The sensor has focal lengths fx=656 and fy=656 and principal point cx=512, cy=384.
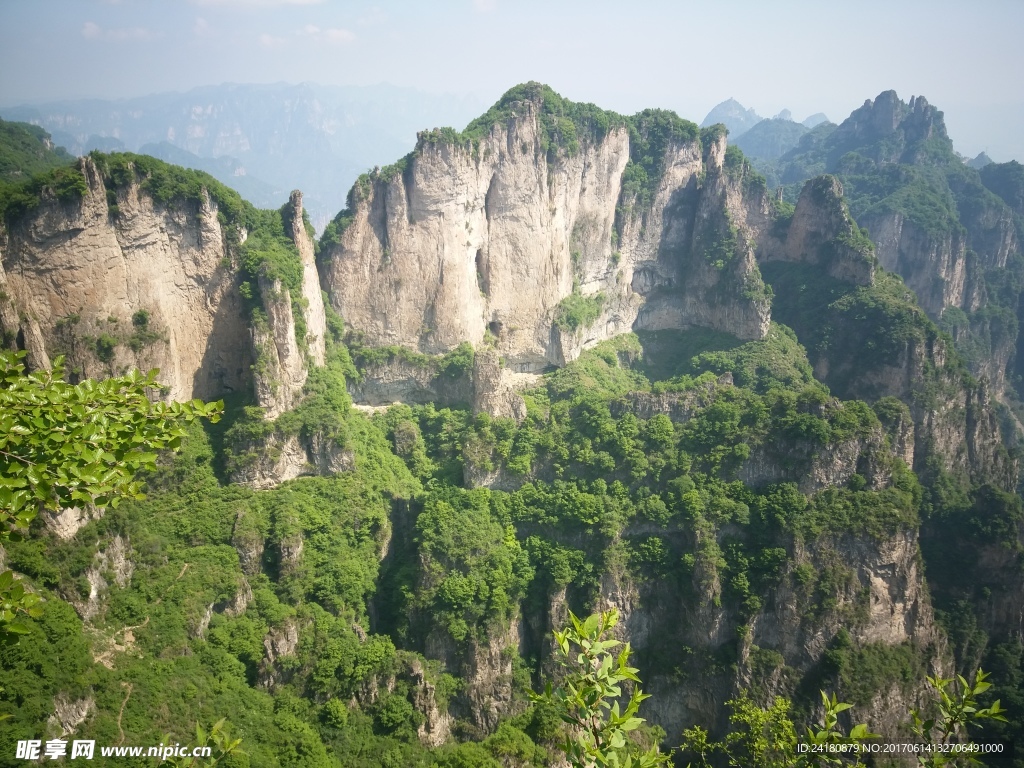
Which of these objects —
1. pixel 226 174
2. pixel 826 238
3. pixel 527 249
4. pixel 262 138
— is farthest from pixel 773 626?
pixel 262 138

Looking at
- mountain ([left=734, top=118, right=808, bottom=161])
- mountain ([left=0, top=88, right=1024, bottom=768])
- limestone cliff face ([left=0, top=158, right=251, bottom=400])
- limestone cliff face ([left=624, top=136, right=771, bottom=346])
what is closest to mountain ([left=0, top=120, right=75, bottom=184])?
limestone cliff face ([left=0, top=158, right=251, bottom=400])

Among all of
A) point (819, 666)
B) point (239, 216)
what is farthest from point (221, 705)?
point (819, 666)

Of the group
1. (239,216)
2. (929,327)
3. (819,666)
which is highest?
(239,216)

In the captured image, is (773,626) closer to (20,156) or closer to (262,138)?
(20,156)

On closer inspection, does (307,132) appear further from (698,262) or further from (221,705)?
(221,705)

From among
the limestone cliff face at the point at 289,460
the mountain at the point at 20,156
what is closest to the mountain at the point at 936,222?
the limestone cliff face at the point at 289,460

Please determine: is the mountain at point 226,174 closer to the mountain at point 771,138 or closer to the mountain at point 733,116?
the mountain at point 771,138
